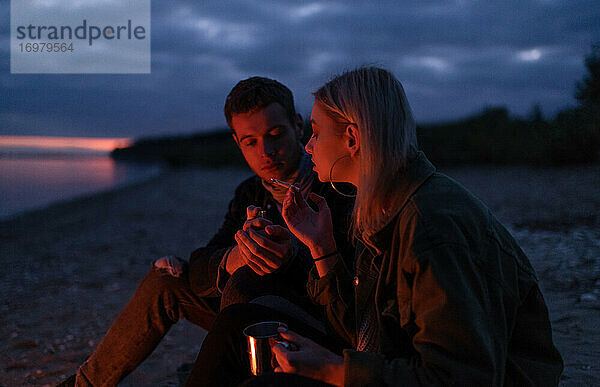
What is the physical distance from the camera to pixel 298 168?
2766 millimetres

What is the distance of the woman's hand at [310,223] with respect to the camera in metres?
1.82

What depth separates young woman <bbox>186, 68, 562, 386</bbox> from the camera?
1.13 meters

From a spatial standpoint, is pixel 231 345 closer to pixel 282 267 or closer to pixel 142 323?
pixel 282 267

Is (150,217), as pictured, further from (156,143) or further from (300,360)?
(156,143)

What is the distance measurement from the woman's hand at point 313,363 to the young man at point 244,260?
0.74 meters

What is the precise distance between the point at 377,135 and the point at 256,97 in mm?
1332

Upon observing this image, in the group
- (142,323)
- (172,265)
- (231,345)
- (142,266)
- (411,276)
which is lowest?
(142,266)

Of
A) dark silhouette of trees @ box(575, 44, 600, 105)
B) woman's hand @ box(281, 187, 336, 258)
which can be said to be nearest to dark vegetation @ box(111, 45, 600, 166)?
dark silhouette of trees @ box(575, 44, 600, 105)

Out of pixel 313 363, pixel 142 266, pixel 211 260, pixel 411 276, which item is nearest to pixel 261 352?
pixel 313 363

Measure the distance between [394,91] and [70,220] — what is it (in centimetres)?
1205

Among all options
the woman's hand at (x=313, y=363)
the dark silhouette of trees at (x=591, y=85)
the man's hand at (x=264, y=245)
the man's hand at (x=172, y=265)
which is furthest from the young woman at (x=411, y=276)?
the dark silhouette of trees at (x=591, y=85)

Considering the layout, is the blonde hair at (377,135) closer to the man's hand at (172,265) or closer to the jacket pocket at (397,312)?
the jacket pocket at (397,312)

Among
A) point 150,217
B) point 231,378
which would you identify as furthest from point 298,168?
point 150,217

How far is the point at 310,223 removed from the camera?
1.84m
